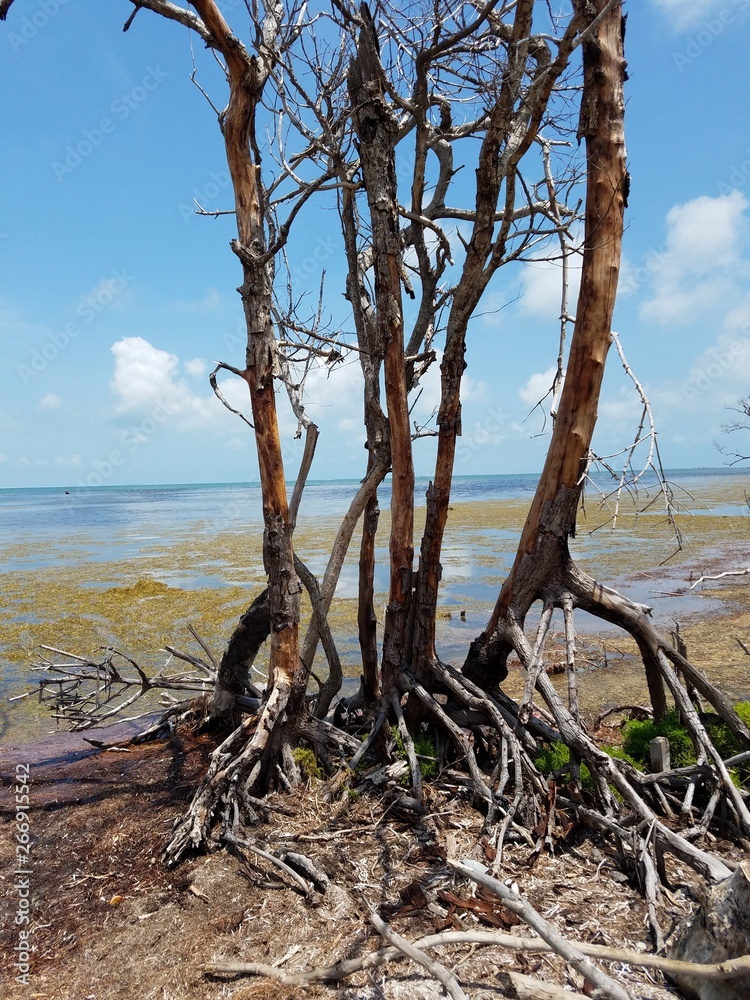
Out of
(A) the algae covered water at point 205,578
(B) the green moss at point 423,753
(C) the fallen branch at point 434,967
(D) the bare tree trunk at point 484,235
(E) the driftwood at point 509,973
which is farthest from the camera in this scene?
(A) the algae covered water at point 205,578

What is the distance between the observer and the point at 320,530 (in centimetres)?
2812

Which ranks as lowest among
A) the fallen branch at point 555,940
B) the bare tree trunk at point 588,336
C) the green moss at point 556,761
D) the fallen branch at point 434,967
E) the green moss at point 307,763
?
the green moss at point 307,763

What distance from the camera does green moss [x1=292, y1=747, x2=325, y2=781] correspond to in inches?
196

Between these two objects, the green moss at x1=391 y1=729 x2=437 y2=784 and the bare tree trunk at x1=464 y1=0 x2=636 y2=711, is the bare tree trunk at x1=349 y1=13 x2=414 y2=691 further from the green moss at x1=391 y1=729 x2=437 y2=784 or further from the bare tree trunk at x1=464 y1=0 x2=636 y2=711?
the bare tree trunk at x1=464 y1=0 x2=636 y2=711

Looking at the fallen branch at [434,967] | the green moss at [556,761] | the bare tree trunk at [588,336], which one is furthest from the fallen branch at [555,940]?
the bare tree trunk at [588,336]

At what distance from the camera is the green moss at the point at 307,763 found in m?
4.98

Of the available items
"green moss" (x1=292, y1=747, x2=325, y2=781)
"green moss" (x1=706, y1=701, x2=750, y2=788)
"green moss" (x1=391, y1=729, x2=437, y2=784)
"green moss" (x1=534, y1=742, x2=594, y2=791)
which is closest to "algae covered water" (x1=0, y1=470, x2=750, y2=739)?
"green moss" (x1=706, y1=701, x2=750, y2=788)

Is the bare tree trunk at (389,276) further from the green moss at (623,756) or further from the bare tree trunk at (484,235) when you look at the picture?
the green moss at (623,756)

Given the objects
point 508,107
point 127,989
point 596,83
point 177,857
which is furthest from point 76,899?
point 596,83

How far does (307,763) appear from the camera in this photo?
16.5 ft

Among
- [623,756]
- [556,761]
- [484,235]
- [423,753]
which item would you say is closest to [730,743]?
[623,756]

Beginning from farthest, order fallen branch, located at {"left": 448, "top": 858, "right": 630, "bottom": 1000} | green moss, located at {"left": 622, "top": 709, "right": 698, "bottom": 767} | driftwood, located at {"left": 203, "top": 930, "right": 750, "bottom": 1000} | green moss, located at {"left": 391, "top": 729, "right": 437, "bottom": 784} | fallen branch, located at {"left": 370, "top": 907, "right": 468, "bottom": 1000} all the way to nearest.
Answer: green moss, located at {"left": 391, "top": 729, "right": 437, "bottom": 784} → green moss, located at {"left": 622, "top": 709, "right": 698, "bottom": 767} → fallen branch, located at {"left": 370, "top": 907, "right": 468, "bottom": 1000} → fallen branch, located at {"left": 448, "top": 858, "right": 630, "bottom": 1000} → driftwood, located at {"left": 203, "top": 930, "right": 750, "bottom": 1000}

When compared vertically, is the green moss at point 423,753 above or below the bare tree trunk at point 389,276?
below

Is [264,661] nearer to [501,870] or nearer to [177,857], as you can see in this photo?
[177,857]
